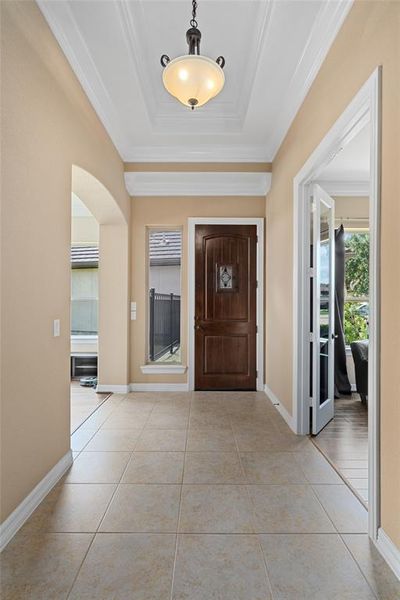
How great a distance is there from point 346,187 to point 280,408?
329 centimetres

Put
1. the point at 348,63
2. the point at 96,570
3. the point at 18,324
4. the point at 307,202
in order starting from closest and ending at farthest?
the point at 96,570 < the point at 18,324 < the point at 348,63 < the point at 307,202

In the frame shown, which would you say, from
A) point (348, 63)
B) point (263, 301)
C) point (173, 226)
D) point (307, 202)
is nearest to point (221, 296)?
point (263, 301)

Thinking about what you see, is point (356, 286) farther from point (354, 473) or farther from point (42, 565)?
point (42, 565)

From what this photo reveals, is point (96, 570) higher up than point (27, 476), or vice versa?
point (27, 476)

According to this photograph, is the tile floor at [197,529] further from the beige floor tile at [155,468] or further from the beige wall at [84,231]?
the beige wall at [84,231]

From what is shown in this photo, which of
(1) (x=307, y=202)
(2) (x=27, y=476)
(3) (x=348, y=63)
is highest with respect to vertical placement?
(3) (x=348, y=63)

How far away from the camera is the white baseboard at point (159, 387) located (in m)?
4.82

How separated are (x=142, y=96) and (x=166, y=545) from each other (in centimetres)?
352

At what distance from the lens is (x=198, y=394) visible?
15.3ft

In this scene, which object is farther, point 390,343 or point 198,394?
point 198,394

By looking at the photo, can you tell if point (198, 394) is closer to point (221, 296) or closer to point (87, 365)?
point (221, 296)

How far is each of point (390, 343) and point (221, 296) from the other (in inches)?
127

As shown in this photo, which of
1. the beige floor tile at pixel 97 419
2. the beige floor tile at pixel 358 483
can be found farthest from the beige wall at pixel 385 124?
the beige floor tile at pixel 97 419

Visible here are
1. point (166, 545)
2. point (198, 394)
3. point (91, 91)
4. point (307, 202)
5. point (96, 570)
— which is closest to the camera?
point (96, 570)
